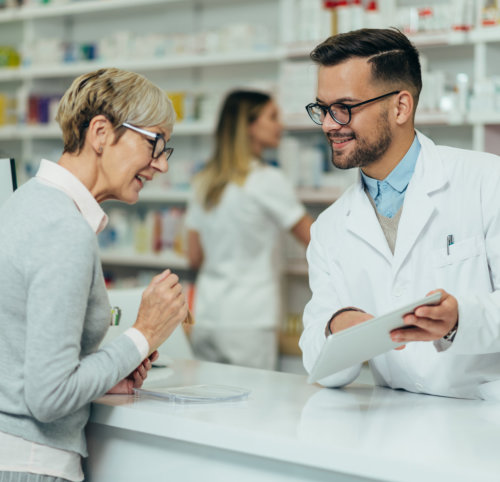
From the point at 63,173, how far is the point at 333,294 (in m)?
0.79

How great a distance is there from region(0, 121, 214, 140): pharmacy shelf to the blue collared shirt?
277cm

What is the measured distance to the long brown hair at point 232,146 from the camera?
3750 mm

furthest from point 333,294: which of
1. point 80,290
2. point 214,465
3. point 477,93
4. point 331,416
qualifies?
point 477,93

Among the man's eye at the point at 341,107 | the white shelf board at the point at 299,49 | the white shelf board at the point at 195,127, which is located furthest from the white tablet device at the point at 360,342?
the white shelf board at the point at 195,127

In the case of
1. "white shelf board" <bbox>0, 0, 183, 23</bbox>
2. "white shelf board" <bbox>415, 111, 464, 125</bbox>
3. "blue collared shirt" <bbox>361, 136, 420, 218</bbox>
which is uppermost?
"white shelf board" <bbox>0, 0, 183, 23</bbox>

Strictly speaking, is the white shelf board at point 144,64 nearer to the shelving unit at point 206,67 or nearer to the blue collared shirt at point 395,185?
the shelving unit at point 206,67

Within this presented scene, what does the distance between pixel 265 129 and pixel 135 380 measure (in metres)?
2.26

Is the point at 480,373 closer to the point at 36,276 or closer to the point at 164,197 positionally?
the point at 36,276

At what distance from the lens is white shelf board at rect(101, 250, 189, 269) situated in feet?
15.9

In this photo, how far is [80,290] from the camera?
1.49m

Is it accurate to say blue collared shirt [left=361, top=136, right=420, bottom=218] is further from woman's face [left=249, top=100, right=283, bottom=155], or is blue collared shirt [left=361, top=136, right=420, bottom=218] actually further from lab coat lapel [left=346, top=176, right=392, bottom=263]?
woman's face [left=249, top=100, right=283, bottom=155]

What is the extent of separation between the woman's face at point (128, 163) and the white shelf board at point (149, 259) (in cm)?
300

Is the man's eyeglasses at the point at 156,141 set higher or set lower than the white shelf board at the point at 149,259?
higher

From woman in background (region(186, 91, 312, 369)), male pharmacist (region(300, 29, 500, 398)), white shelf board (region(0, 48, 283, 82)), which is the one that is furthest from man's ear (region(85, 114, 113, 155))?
white shelf board (region(0, 48, 283, 82))
